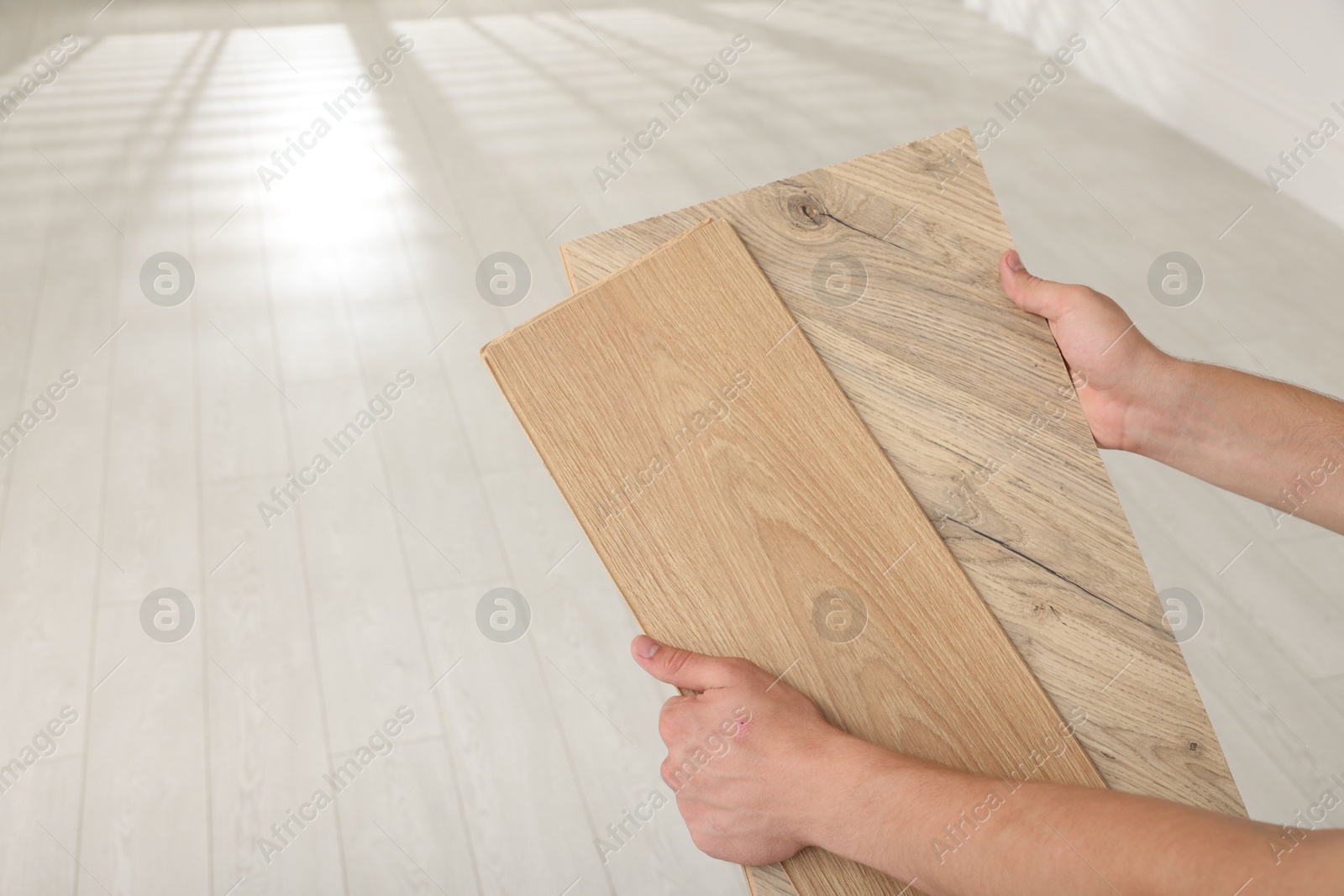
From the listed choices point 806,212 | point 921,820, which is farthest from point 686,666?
point 806,212

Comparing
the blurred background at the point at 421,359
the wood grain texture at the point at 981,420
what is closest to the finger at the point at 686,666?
the wood grain texture at the point at 981,420

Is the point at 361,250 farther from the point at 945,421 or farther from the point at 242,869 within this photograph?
the point at 945,421

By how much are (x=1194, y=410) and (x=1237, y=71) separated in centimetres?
256

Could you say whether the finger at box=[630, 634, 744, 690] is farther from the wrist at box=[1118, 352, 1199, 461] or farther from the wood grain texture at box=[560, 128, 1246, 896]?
the wrist at box=[1118, 352, 1199, 461]

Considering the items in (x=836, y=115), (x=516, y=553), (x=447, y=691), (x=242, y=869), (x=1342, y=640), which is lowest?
(x=242, y=869)

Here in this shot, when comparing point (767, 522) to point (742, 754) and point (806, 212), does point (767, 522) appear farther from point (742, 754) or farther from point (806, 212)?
point (806, 212)

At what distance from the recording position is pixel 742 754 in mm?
667

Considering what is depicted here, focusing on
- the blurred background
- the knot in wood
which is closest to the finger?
the knot in wood

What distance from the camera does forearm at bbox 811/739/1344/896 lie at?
0.50m

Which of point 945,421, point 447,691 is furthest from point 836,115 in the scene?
point 945,421

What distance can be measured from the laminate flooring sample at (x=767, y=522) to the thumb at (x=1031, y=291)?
0.72ft

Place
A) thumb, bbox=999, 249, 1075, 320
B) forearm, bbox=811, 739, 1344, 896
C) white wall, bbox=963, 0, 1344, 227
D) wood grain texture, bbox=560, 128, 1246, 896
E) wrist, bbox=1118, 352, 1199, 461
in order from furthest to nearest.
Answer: white wall, bbox=963, 0, 1344, 227
wrist, bbox=1118, 352, 1199, 461
thumb, bbox=999, 249, 1075, 320
wood grain texture, bbox=560, 128, 1246, 896
forearm, bbox=811, 739, 1344, 896

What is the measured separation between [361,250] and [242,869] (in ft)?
5.15

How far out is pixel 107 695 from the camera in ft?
4.94
